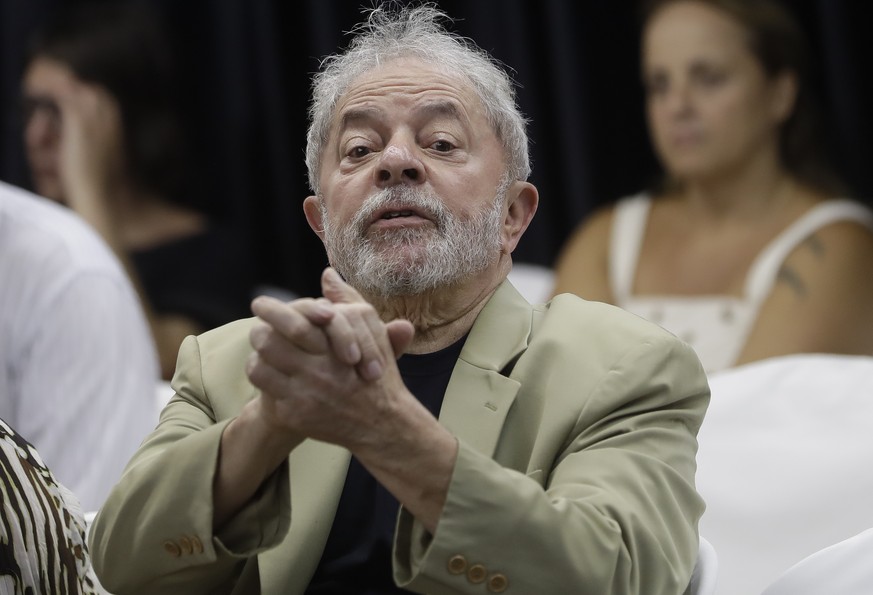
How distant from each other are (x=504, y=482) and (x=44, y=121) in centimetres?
→ 387

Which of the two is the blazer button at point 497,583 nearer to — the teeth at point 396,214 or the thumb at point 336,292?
the thumb at point 336,292

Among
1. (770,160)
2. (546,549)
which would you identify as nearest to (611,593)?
(546,549)

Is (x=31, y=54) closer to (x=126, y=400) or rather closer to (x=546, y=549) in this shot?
(x=126, y=400)

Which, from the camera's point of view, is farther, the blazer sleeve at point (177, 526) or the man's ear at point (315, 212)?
the man's ear at point (315, 212)

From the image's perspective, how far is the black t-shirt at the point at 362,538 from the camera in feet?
5.17

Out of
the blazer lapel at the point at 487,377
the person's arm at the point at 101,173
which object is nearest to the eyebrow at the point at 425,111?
the blazer lapel at the point at 487,377

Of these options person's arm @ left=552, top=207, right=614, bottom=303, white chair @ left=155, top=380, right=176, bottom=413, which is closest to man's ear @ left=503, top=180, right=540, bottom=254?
white chair @ left=155, top=380, right=176, bottom=413

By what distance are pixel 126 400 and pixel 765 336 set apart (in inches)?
76.5

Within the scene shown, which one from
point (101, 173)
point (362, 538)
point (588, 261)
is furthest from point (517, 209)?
point (101, 173)

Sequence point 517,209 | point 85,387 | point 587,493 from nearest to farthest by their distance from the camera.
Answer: point 587,493 < point 517,209 < point 85,387

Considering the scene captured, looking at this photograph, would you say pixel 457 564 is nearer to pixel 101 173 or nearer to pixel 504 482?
pixel 504 482

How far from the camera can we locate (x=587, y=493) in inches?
55.7

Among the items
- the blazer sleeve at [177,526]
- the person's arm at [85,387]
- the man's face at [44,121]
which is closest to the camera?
the blazer sleeve at [177,526]

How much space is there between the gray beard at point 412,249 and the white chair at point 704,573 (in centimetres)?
40
